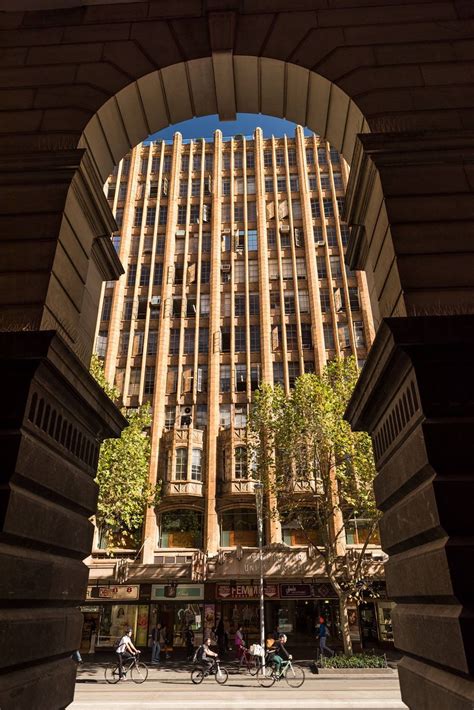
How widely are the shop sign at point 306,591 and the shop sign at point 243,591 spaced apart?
2.13 ft

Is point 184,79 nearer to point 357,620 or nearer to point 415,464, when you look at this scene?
point 415,464

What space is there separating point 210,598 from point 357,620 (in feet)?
31.1

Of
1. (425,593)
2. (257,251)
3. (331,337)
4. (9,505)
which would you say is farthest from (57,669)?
(257,251)

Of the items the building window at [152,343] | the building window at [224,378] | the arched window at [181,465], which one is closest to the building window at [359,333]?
the building window at [224,378]

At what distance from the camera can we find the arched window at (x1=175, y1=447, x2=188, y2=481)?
33.0 meters

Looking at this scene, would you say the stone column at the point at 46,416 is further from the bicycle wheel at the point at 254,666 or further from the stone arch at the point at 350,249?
the bicycle wheel at the point at 254,666

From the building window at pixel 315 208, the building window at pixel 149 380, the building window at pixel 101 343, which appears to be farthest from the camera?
the building window at pixel 315 208

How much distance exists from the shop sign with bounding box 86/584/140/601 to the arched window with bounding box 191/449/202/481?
26.1 ft

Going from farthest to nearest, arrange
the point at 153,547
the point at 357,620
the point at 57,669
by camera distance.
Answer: the point at 153,547 → the point at 357,620 → the point at 57,669

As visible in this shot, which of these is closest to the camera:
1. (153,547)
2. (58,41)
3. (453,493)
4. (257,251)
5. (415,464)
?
(453,493)

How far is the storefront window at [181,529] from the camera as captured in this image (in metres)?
31.9

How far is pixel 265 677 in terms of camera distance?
58.9ft

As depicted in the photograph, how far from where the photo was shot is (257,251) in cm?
4259

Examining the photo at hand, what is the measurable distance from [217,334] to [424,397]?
115 feet
